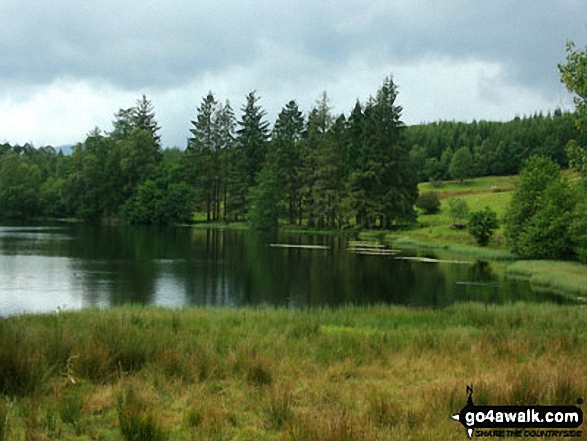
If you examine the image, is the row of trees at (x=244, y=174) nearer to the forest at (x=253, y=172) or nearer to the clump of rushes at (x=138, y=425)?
the forest at (x=253, y=172)

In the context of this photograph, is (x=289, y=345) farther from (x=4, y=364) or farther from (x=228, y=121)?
(x=228, y=121)

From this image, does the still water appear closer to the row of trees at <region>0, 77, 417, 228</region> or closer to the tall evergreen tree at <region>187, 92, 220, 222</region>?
the row of trees at <region>0, 77, 417, 228</region>

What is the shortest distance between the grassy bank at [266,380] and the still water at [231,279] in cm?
1112

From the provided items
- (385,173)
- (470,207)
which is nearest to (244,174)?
(385,173)

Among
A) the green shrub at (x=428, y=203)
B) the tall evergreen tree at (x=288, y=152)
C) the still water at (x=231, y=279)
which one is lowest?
the still water at (x=231, y=279)

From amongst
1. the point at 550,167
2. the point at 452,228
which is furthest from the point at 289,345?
the point at 452,228

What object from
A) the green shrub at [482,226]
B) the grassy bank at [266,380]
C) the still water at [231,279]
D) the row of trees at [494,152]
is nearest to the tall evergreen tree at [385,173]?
the green shrub at [482,226]

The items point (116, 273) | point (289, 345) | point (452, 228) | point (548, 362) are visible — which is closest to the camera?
point (548, 362)

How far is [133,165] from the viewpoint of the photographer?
98125mm

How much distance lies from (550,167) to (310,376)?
140ft

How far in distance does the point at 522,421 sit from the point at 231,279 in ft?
84.1

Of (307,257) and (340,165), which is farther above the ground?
(340,165)

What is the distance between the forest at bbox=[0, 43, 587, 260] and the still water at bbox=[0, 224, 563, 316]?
93.4ft

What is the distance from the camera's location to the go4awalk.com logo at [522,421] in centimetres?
602
